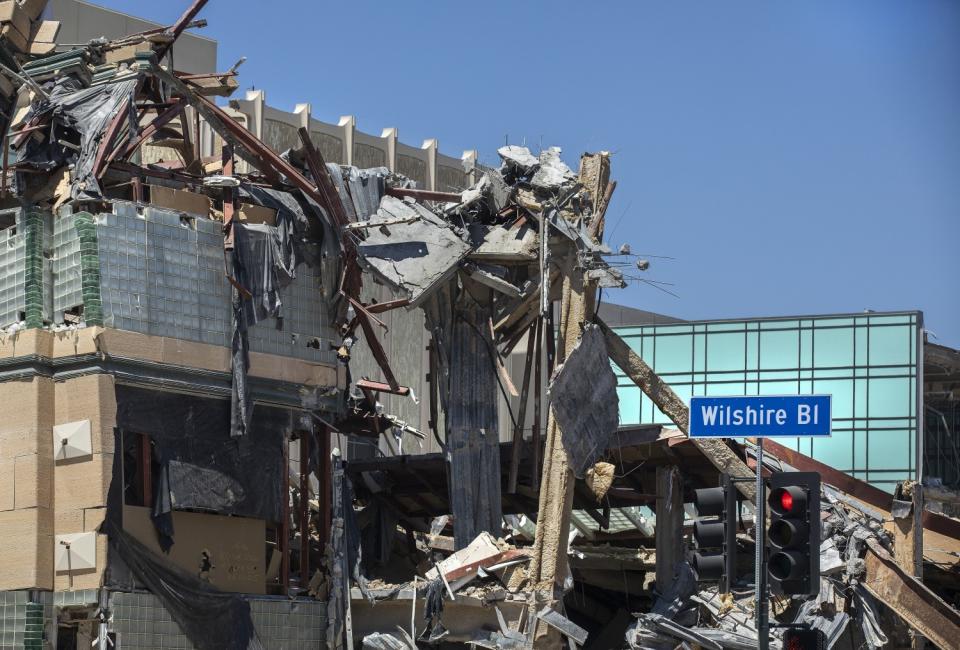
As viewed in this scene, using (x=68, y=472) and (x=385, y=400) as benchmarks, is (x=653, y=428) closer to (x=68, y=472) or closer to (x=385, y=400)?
(x=68, y=472)

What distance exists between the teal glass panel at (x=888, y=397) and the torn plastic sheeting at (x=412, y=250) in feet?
104

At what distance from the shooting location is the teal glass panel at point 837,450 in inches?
2206

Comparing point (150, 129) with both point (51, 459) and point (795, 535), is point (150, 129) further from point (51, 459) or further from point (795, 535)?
point (795, 535)

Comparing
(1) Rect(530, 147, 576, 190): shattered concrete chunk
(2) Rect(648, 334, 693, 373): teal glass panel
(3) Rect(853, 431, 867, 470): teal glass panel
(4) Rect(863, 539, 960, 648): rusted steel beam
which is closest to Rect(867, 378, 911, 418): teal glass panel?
(3) Rect(853, 431, 867, 470): teal glass panel

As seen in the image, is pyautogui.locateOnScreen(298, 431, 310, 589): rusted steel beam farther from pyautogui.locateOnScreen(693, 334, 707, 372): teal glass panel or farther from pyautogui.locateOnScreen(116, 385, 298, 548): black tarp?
pyautogui.locateOnScreen(693, 334, 707, 372): teal glass panel

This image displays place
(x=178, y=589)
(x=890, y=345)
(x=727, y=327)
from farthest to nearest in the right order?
(x=727, y=327)
(x=890, y=345)
(x=178, y=589)

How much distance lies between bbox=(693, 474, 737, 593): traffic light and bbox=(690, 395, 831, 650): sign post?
0.76 ft

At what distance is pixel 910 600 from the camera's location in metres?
27.1

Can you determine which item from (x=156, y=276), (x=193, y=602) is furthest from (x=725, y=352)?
(x=156, y=276)

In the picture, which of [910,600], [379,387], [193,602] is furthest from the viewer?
[910,600]

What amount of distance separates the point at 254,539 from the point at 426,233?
599 centimetres

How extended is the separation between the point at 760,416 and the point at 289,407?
11684 mm

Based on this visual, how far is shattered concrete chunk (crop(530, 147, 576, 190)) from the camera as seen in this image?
90.5 feet

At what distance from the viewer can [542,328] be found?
95.5 feet
